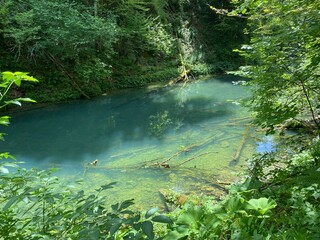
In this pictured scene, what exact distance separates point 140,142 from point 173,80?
8056 mm

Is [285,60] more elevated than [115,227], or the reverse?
[285,60]

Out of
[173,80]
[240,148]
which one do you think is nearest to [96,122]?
[240,148]

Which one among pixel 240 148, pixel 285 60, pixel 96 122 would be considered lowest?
pixel 240 148

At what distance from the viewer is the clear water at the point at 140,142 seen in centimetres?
470

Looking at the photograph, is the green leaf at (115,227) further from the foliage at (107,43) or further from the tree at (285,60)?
the foliage at (107,43)

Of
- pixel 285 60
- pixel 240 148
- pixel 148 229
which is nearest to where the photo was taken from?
pixel 148 229

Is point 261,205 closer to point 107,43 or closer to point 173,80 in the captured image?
point 107,43

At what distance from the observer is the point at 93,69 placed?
36.3 feet

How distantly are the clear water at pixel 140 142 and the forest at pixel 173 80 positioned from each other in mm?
601

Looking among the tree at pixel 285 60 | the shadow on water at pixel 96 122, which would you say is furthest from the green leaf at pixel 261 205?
the shadow on water at pixel 96 122

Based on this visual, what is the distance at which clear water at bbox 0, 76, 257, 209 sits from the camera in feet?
15.4

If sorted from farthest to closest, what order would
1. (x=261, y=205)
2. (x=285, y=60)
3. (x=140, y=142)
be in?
(x=140, y=142) < (x=285, y=60) < (x=261, y=205)

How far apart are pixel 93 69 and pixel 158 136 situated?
5273 millimetres

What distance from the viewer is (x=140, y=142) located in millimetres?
6703
